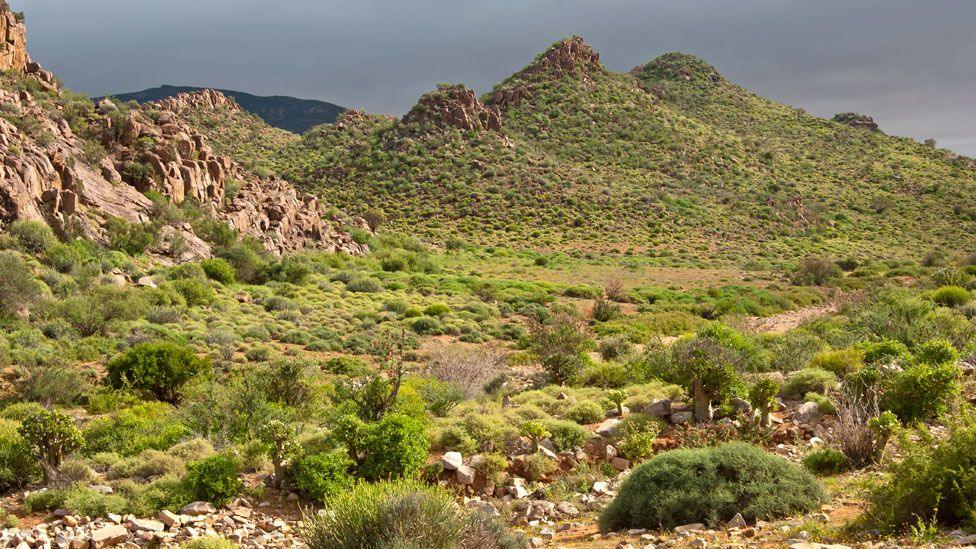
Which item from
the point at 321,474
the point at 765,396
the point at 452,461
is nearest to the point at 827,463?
the point at 765,396

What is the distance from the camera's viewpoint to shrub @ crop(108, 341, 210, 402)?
13602 mm

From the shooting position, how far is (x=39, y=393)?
1269cm

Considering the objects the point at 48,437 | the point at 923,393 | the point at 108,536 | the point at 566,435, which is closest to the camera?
the point at 108,536

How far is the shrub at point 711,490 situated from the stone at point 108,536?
495cm

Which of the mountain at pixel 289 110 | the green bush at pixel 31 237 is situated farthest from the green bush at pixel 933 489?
the mountain at pixel 289 110

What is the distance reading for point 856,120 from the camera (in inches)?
3775

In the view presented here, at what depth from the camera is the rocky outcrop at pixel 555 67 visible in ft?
274

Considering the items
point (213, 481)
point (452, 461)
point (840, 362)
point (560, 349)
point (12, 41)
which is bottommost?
point (213, 481)

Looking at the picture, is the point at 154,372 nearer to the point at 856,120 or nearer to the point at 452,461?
the point at 452,461

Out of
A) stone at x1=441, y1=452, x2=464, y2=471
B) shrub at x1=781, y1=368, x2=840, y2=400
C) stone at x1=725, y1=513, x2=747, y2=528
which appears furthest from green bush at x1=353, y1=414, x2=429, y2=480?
shrub at x1=781, y1=368, x2=840, y2=400

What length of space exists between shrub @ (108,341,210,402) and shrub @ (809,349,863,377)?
514 inches

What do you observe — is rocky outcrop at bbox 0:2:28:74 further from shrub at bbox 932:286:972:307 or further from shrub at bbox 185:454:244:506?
shrub at bbox 932:286:972:307

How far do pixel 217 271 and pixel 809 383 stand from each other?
2426 cm

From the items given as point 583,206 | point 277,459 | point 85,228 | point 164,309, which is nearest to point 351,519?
point 277,459
